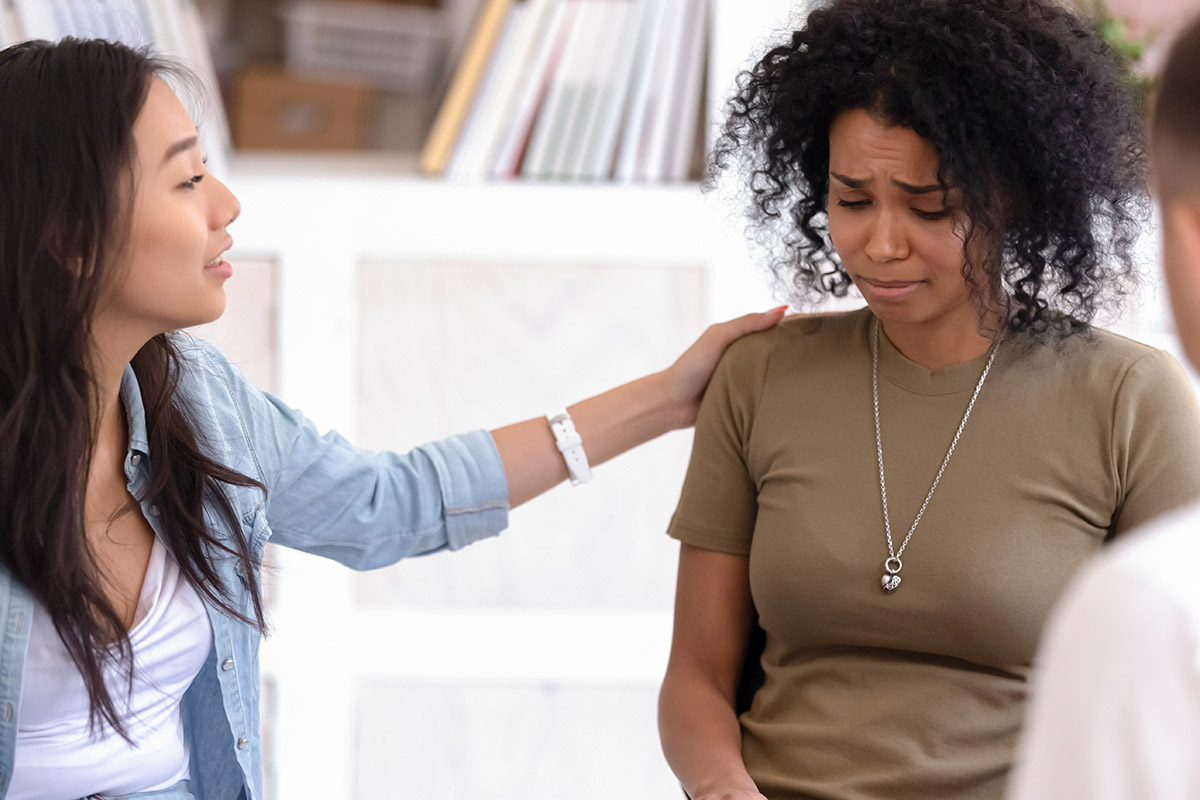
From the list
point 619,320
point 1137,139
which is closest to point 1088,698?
point 1137,139

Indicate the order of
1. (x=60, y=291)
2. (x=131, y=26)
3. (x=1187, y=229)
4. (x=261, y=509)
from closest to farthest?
(x=1187, y=229), (x=60, y=291), (x=261, y=509), (x=131, y=26)

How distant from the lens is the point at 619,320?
6.18 ft

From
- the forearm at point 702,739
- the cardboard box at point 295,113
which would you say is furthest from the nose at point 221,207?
the cardboard box at point 295,113

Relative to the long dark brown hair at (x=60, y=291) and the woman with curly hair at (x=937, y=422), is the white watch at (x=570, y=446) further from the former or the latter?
the long dark brown hair at (x=60, y=291)

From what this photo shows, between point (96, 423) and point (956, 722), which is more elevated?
point (96, 423)

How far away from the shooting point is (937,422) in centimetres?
120

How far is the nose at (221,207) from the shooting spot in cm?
117

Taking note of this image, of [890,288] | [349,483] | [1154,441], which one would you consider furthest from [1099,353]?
[349,483]

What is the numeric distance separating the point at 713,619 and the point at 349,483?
435 millimetres

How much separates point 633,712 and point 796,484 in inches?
31.2

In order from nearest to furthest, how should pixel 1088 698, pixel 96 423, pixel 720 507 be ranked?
pixel 1088 698
pixel 96 423
pixel 720 507

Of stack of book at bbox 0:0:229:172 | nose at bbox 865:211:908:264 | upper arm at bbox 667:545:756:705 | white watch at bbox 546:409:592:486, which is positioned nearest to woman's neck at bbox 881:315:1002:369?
nose at bbox 865:211:908:264

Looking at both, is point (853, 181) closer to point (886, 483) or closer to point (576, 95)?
point (886, 483)

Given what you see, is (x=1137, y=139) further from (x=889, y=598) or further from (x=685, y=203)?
(x=685, y=203)
